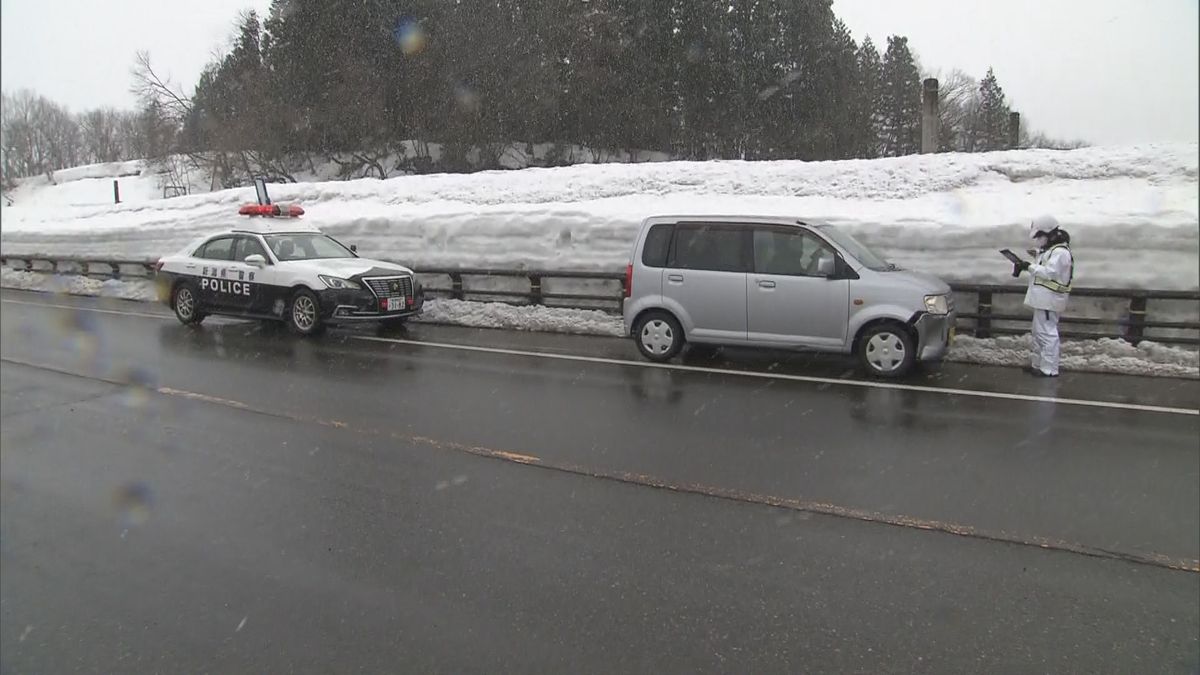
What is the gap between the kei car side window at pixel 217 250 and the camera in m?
12.7

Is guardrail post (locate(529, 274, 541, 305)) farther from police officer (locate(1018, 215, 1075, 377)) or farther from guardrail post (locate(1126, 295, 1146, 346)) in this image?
guardrail post (locate(1126, 295, 1146, 346))

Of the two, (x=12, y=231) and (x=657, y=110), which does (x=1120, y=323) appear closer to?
(x=657, y=110)

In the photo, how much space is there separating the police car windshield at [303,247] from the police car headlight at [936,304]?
29.3 ft

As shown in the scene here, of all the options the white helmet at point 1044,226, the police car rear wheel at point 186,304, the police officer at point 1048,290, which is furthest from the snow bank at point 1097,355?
the police car rear wheel at point 186,304

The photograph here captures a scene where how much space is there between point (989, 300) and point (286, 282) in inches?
389

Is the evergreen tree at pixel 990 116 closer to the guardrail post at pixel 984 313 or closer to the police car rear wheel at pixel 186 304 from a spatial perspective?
the guardrail post at pixel 984 313

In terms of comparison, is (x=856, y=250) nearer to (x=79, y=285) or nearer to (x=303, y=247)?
(x=303, y=247)

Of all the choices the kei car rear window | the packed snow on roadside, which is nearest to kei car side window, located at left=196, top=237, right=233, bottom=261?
the packed snow on roadside

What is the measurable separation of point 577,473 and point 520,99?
26437mm

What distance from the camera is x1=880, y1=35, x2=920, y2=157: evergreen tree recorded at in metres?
37.9

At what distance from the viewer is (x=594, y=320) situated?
1202 cm

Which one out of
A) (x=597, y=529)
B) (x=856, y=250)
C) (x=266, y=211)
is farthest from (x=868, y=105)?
(x=597, y=529)

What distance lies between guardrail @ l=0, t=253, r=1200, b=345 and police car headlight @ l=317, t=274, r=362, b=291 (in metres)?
2.73

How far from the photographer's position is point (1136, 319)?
30.7 feet
